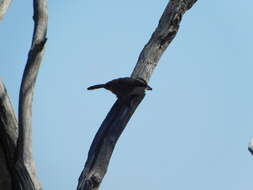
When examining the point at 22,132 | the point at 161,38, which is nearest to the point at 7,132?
the point at 22,132

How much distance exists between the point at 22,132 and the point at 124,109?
3.44 feet

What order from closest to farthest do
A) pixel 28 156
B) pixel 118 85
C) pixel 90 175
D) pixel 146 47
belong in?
pixel 90 175 < pixel 28 156 < pixel 146 47 < pixel 118 85

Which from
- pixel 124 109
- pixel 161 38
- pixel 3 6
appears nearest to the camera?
pixel 124 109

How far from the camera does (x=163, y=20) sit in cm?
605

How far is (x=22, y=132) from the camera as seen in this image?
18.0 feet

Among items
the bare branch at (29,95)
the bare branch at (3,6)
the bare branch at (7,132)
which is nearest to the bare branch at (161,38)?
the bare branch at (29,95)

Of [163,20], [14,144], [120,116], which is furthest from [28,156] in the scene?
[163,20]

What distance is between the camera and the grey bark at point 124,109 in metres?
5.12

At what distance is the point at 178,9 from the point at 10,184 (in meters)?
2.62

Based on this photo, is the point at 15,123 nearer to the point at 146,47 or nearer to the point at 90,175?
the point at 90,175

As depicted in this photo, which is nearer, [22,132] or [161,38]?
[22,132]

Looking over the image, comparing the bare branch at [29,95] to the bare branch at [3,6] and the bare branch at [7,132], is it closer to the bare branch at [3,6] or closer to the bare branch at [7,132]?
the bare branch at [7,132]

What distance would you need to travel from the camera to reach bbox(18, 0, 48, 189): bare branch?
5.49 meters

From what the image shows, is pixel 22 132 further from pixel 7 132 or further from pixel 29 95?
pixel 29 95
